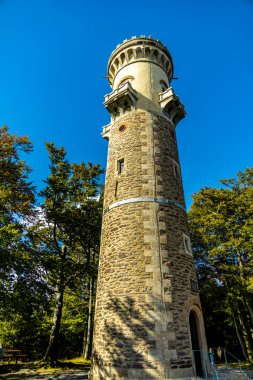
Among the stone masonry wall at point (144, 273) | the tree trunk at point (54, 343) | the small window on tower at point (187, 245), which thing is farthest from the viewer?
the tree trunk at point (54, 343)

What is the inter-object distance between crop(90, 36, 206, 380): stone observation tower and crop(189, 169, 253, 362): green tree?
7782 mm

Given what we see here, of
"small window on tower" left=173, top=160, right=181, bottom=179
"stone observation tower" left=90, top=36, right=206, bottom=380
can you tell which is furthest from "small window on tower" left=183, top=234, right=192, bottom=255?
"small window on tower" left=173, top=160, right=181, bottom=179

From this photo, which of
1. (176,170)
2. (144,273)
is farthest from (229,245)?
(144,273)

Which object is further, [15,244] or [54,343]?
[54,343]

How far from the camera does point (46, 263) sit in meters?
14.3

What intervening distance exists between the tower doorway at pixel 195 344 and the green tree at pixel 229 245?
760cm

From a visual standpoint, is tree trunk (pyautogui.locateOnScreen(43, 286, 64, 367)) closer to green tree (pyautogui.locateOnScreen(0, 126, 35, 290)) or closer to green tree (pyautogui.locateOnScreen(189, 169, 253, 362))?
green tree (pyautogui.locateOnScreen(0, 126, 35, 290))

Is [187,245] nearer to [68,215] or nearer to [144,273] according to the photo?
[144,273]

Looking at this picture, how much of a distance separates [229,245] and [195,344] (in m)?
9.72

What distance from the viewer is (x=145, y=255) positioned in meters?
9.37

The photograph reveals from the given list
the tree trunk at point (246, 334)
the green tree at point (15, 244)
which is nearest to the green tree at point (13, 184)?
the green tree at point (15, 244)

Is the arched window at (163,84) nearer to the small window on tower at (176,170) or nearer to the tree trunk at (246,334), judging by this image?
the small window on tower at (176,170)

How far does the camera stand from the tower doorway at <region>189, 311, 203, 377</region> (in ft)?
29.4

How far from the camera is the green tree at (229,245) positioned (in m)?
16.9
